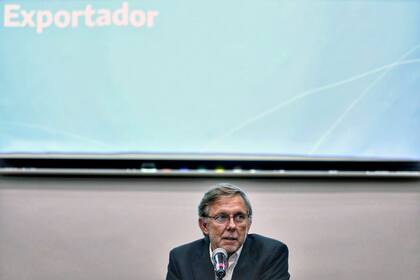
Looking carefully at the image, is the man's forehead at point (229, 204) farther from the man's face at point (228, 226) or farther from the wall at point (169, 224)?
the wall at point (169, 224)

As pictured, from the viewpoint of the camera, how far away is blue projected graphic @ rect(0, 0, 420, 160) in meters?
3.80

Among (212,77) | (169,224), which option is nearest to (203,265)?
(169,224)

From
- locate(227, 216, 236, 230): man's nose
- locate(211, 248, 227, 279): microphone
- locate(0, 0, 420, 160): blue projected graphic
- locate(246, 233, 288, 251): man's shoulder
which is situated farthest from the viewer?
A: locate(0, 0, 420, 160): blue projected graphic

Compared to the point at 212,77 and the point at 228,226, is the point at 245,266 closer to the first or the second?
the point at 228,226

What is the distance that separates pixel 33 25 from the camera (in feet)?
12.8

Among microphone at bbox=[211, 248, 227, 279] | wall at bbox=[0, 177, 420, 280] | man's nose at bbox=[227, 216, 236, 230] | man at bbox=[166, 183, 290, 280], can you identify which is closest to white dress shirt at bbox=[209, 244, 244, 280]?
man at bbox=[166, 183, 290, 280]

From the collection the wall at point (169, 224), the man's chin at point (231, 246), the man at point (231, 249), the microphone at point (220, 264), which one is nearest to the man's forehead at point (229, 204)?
the man at point (231, 249)

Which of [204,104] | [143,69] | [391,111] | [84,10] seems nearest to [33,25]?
[84,10]

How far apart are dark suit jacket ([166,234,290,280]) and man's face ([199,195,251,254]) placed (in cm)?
8

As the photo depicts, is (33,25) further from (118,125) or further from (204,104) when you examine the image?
(204,104)

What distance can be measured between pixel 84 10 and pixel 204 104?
0.80m

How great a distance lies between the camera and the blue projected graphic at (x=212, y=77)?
3.80 m

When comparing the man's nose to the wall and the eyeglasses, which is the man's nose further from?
the wall

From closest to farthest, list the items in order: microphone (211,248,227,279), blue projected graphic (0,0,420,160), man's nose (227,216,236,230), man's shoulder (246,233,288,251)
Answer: microphone (211,248,227,279) < man's nose (227,216,236,230) < man's shoulder (246,233,288,251) < blue projected graphic (0,0,420,160)
